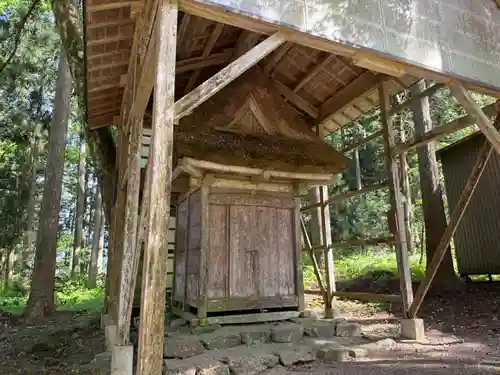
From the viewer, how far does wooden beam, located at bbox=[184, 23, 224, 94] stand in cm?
659

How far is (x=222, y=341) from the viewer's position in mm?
5273

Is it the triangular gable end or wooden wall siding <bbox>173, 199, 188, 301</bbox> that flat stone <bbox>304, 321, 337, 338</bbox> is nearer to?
wooden wall siding <bbox>173, 199, 188, 301</bbox>

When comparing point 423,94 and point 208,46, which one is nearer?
point 423,94

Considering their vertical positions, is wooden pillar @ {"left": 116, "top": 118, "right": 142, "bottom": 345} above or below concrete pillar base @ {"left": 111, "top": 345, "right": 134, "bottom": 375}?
above

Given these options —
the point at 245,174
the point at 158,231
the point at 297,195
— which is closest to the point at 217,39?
the point at 245,174

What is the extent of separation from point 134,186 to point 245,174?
2.26 metres

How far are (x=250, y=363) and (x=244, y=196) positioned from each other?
3.08 m

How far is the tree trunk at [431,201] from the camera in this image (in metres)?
9.23

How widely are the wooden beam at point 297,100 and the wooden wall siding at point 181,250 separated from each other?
10.7 feet

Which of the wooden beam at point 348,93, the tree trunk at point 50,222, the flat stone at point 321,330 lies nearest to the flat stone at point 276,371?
the flat stone at point 321,330

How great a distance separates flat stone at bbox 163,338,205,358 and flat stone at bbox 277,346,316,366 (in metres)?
1.11

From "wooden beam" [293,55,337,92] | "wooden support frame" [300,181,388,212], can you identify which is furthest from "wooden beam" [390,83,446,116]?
"wooden beam" [293,55,337,92]

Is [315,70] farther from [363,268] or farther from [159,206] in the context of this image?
[363,268]

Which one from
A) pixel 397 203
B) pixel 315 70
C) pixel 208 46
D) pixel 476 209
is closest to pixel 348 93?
pixel 315 70
